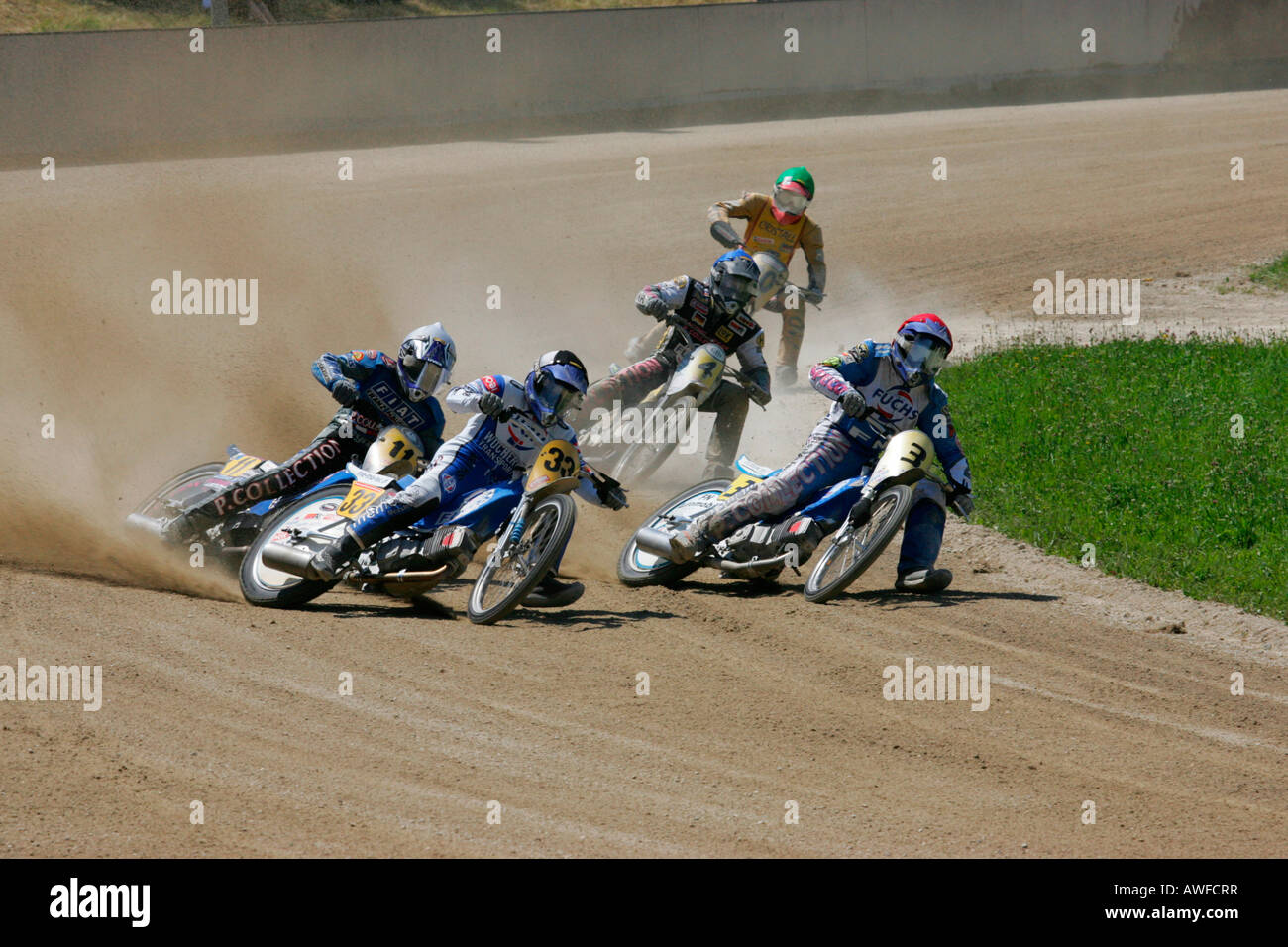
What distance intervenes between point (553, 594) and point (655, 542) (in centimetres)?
123

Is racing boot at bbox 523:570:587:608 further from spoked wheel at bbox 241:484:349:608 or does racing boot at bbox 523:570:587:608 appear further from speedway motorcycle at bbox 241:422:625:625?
spoked wheel at bbox 241:484:349:608

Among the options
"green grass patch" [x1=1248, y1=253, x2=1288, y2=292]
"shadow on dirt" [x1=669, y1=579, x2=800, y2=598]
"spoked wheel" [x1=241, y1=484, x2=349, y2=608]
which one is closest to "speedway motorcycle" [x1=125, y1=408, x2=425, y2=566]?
"spoked wheel" [x1=241, y1=484, x2=349, y2=608]

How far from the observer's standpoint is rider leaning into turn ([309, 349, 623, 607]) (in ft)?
35.0

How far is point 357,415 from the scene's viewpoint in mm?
12203

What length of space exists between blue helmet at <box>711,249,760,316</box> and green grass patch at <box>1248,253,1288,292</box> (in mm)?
11561

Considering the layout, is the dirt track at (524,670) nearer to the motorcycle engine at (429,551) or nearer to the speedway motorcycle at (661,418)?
the motorcycle engine at (429,551)

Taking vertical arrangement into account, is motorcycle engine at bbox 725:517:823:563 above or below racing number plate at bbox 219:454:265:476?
below

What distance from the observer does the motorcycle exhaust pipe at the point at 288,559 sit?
10617mm

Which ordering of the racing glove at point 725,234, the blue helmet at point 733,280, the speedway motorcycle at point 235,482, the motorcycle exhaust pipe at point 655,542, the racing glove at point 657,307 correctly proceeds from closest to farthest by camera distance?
1. the motorcycle exhaust pipe at point 655,542
2. the speedway motorcycle at point 235,482
3. the blue helmet at point 733,280
4. the racing glove at point 657,307
5. the racing glove at point 725,234

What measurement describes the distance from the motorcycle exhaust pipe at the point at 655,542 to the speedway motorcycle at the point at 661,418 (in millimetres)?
2474

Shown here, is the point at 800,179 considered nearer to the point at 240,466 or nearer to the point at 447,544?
the point at 240,466

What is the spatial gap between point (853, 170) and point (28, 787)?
25.3 m

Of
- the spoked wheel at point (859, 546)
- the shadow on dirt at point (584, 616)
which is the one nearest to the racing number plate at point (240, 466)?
the shadow on dirt at point (584, 616)

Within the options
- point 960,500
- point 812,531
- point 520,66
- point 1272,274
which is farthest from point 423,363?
point 520,66
